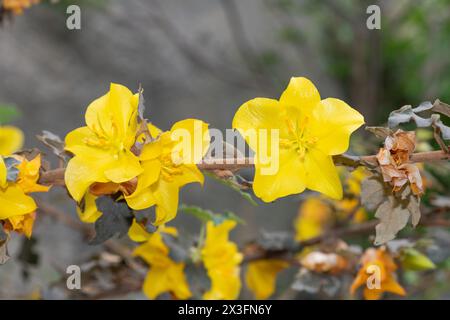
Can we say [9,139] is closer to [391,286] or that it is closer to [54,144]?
[54,144]

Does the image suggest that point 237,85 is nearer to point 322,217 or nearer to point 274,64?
point 274,64

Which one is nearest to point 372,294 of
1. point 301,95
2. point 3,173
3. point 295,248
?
point 295,248

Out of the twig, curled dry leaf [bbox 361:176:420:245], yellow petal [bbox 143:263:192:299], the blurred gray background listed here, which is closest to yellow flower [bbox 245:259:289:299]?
the twig

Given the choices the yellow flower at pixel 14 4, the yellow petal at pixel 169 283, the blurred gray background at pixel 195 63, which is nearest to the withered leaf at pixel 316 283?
the yellow petal at pixel 169 283

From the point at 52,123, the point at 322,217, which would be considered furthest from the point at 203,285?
the point at 52,123

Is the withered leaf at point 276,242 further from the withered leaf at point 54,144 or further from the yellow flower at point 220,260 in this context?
the withered leaf at point 54,144

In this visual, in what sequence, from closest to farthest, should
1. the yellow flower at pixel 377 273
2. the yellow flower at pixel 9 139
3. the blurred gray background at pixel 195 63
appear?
the yellow flower at pixel 377 273, the yellow flower at pixel 9 139, the blurred gray background at pixel 195 63

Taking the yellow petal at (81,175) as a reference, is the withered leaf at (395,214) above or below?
below
